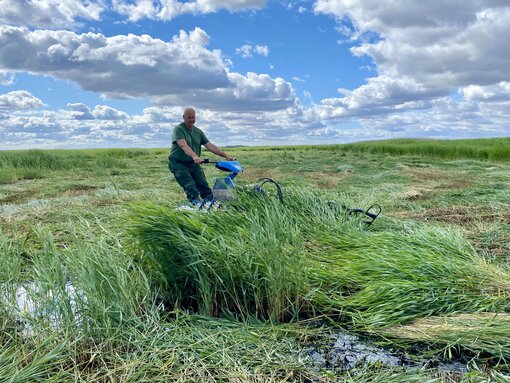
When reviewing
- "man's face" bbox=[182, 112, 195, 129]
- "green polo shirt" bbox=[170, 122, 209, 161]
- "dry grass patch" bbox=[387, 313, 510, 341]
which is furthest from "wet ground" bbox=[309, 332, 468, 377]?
"man's face" bbox=[182, 112, 195, 129]

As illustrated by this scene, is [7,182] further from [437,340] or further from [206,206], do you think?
[437,340]

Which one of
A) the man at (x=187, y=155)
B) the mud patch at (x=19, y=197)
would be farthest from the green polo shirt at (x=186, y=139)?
the mud patch at (x=19, y=197)

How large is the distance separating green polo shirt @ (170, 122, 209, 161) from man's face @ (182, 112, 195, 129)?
0.05m

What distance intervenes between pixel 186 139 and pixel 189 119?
24cm

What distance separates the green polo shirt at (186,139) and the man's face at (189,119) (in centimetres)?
5

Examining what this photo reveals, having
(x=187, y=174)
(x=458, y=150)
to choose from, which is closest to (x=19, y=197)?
(x=187, y=174)

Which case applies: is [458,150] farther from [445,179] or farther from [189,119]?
[189,119]

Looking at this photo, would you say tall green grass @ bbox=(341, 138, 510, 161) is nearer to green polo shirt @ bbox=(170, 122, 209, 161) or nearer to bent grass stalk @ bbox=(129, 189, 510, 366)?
green polo shirt @ bbox=(170, 122, 209, 161)

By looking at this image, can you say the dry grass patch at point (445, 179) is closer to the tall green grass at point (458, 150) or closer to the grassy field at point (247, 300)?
the grassy field at point (247, 300)

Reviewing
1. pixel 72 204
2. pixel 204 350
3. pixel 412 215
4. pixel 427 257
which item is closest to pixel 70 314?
pixel 204 350

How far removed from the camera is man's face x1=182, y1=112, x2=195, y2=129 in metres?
5.09

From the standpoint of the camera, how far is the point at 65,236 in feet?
15.3

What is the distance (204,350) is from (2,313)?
1.22 m

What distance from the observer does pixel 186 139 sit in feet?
16.8
